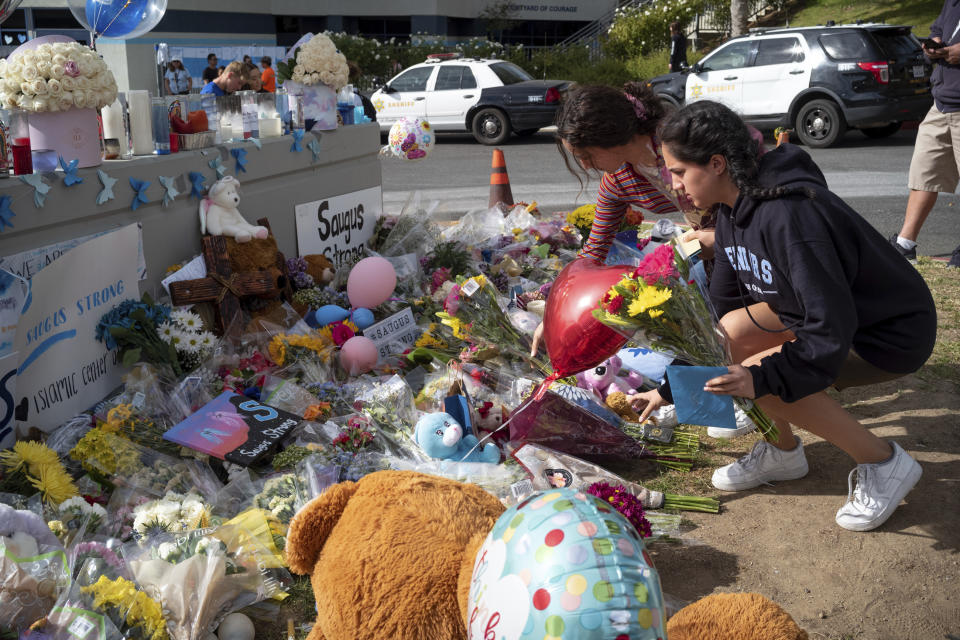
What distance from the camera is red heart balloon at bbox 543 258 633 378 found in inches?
109

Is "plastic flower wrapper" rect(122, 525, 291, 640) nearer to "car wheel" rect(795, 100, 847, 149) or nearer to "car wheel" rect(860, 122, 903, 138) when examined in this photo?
"car wheel" rect(795, 100, 847, 149)

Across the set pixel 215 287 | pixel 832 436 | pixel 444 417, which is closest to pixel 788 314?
pixel 832 436

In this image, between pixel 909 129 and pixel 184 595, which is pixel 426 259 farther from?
pixel 909 129

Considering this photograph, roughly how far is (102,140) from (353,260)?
1875 millimetres

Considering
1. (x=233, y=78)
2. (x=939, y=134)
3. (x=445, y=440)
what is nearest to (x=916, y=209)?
(x=939, y=134)

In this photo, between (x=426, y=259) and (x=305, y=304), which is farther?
(x=426, y=259)

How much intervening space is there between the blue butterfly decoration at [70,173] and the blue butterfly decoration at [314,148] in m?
1.93

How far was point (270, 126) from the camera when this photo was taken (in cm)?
498

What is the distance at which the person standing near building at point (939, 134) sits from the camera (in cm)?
546

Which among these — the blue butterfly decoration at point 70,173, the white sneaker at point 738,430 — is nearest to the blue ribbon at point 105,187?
the blue butterfly decoration at point 70,173

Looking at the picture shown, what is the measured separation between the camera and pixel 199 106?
14.8 feet

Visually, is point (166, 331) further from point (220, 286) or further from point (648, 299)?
point (648, 299)

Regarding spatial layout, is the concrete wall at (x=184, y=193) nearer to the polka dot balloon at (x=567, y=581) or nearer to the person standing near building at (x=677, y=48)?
the polka dot balloon at (x=567, y=581)

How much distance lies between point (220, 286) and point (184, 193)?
19.6 inches
